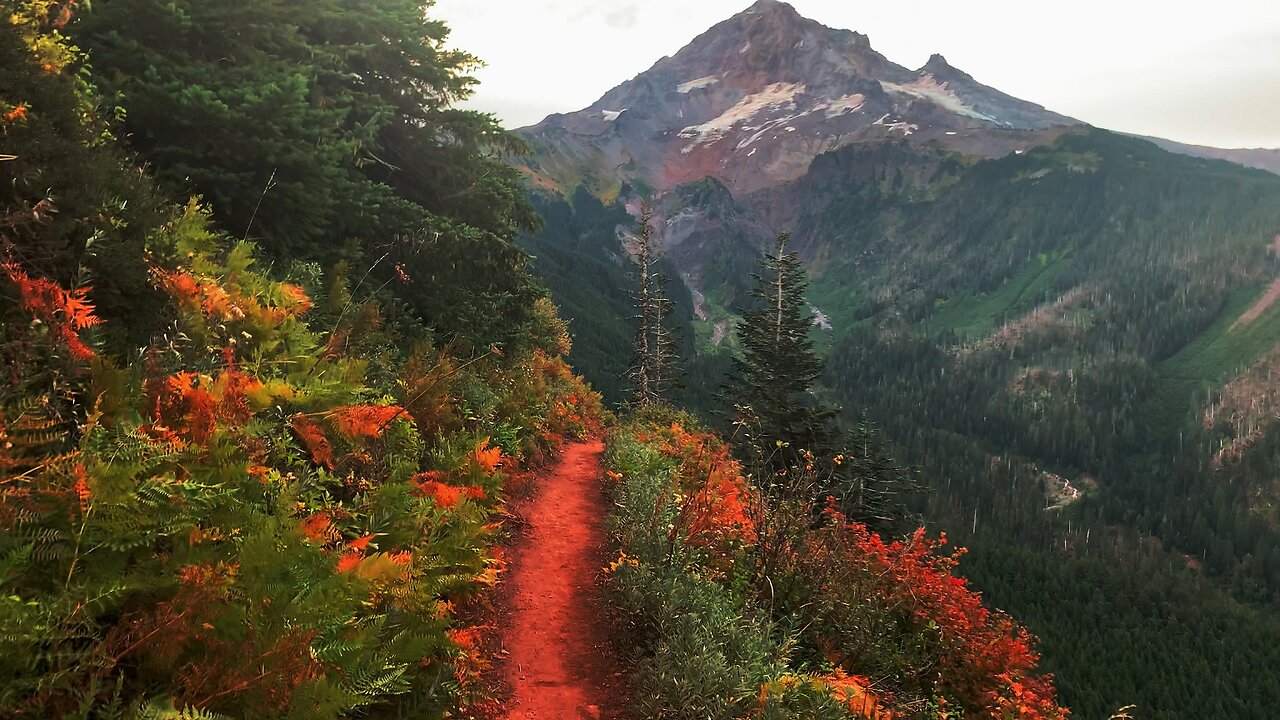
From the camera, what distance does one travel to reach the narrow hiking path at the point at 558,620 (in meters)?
5.28

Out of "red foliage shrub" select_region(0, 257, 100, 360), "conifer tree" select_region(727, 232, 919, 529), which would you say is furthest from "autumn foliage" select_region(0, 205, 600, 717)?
"conifer tree" select_region(727, 232, 919, 529)

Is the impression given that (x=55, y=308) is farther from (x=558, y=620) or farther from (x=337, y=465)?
(x=558, y=620)

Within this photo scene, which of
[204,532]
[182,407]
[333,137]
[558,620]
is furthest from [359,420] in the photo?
[333,137]

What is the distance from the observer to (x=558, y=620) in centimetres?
668

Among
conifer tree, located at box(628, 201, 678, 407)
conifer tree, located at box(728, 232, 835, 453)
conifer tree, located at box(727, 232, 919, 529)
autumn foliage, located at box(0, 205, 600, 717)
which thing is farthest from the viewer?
conifer tree, located at box(628, 201, 678, 407)

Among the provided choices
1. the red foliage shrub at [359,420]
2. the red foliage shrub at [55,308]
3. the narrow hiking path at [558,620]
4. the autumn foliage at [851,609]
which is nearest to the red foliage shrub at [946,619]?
the autumn foliage at [851,609]

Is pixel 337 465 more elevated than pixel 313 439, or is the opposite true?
pixel 313 439

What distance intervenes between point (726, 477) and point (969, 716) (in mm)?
6393

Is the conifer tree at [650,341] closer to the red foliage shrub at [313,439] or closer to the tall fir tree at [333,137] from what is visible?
the tall fir tree at [333,137]

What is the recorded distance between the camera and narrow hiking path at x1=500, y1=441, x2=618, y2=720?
208 inches

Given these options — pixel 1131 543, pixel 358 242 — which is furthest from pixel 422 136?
pixel 1131 543

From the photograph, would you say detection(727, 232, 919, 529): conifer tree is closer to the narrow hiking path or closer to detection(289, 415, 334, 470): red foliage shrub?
the narrow hiking path

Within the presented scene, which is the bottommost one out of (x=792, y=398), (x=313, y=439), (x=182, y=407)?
(x=792, y=398)

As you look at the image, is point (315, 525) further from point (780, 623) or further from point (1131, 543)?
point (1131, 543)
